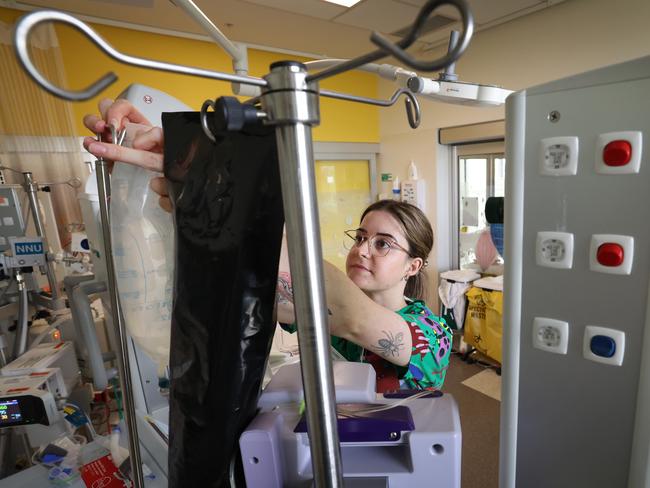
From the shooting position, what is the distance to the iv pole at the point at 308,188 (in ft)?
0.89

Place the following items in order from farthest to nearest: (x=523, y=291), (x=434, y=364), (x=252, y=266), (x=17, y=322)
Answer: (x=17, y=322) < (x=434, y=364) < (x=523, y=291) < (x=252, y=266)

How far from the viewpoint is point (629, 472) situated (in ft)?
2.20

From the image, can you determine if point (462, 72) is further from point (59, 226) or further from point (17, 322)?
point (17, 322)

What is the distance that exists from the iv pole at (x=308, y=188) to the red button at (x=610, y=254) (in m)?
0.55

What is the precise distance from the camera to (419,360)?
38.8 inches

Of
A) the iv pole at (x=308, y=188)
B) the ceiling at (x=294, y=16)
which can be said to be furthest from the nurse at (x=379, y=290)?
the ceiling at (x=294, y=16)

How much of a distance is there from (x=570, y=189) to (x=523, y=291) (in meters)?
0.21

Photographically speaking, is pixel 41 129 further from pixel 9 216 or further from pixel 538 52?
pixel 538 52

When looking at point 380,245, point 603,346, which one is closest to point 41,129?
point 380,245

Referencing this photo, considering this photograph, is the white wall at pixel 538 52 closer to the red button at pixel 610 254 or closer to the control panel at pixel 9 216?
the red button at pixel 610 254

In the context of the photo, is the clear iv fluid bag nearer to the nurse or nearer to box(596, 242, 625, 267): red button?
the nurse

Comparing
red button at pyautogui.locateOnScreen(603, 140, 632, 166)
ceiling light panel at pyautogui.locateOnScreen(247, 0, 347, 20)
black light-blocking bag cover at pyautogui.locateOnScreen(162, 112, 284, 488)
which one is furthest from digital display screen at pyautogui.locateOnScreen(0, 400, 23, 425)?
ceiling light panel at pyautogui.locateOnScreen(247, 0, 347, 20)

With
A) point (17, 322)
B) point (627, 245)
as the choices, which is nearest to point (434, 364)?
point (627, 245)

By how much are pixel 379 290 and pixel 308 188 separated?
94 centimetres
